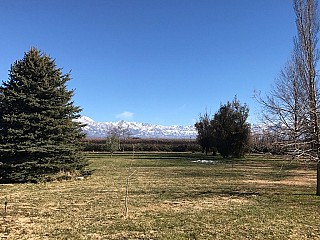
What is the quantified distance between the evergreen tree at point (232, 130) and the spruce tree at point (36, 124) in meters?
22.5

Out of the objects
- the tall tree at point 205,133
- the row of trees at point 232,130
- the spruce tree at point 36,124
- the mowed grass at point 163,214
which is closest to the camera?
the mowed grass at point 163,214

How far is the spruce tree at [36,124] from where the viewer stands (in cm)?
1574

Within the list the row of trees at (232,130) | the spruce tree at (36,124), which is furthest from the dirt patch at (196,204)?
the row of trees at (232,130)

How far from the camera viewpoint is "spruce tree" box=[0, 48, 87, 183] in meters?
15.7

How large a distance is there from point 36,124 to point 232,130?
25052 mm

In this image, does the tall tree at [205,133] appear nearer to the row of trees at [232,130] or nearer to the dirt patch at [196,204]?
the row of trees at [232,130]

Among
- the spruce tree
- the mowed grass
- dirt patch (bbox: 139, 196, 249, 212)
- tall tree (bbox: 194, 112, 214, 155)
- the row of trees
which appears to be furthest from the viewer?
tall tree (bbox: 194, 112, 214, 155)

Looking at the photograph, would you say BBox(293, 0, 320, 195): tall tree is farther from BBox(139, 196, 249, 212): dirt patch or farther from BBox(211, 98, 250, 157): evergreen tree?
BBox(211, 98, 250, 157): evergreen tree

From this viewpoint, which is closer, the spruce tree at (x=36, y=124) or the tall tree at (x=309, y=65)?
the tall tree at (x=309, y=65)

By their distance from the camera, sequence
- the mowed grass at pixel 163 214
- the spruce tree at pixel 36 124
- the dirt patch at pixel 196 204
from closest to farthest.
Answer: the mowed grass at pixel 163 214, the dirt patch at pixel 196 204, the spruce tree at pixel 36 124

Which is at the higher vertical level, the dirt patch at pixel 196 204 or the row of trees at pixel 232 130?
the row of trees at pixel 232 130

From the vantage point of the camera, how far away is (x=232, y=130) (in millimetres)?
36406

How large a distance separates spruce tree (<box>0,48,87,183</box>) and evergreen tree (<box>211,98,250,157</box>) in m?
22.5

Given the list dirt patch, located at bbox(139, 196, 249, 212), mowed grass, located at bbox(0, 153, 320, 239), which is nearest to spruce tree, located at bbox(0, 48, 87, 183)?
mowed grass, located at bbox(0, 153, 320, 239)
